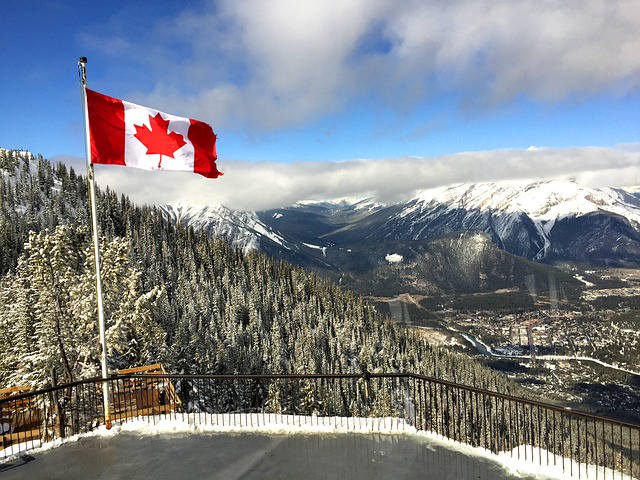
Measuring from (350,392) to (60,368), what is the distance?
65.4 metres

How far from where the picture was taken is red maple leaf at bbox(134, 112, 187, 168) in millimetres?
14102

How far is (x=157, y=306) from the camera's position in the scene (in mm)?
52500

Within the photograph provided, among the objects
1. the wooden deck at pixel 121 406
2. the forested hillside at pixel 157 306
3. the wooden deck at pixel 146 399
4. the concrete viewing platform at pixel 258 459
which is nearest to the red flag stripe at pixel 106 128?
the wooden deck at pixel 121 406

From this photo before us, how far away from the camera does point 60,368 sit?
1096 inches

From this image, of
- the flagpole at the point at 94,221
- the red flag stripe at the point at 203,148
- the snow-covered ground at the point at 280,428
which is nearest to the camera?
the snow-covered ground at the point at 280,428

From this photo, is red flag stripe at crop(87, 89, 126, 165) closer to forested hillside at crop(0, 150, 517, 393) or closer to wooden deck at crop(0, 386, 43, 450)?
wooden deck at crop(0, 386, 43, 450)

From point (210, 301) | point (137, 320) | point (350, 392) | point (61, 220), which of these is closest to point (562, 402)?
point (350, 392)

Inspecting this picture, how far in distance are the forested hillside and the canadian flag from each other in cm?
1234

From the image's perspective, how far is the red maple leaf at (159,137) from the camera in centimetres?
1410

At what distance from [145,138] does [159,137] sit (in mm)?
504

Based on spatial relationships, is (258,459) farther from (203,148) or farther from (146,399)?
(146,399)

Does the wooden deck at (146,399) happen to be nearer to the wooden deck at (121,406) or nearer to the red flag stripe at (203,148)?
the wooden deck at (121,406)

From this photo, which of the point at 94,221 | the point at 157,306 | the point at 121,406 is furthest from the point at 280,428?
the point at 157,306

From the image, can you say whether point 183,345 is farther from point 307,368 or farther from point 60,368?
point 60,368
